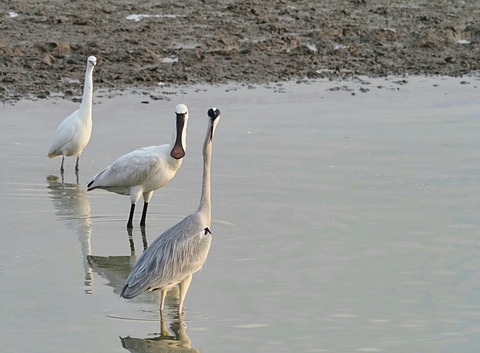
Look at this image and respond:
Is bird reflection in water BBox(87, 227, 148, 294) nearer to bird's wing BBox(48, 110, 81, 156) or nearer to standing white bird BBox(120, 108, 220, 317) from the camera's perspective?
standing white bird BBox(120, 108, 220, 317)

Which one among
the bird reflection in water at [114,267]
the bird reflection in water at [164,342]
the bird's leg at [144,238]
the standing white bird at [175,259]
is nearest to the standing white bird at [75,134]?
the bird's leg at [144,238]

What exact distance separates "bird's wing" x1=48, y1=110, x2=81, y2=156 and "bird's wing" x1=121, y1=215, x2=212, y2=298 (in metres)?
4.70

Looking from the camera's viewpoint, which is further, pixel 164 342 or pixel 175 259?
pixel 175 259

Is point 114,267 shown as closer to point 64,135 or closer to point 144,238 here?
point 144,238

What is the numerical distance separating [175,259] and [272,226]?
8.13 ft

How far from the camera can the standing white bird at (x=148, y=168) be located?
1023 cm

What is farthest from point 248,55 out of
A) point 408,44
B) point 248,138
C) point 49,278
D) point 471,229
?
point 49,278

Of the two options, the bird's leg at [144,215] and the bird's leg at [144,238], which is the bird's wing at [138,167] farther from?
the bird's leg at [144,238]

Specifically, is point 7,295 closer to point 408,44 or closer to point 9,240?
point 9,240

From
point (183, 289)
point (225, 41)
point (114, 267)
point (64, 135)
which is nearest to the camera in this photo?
point (183, 289)

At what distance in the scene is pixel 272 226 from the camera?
1019 centimetres

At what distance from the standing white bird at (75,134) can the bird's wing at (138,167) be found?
2.06m

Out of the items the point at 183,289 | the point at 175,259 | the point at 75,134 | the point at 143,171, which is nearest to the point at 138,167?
the point at 143,171

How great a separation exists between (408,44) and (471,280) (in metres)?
11.0
